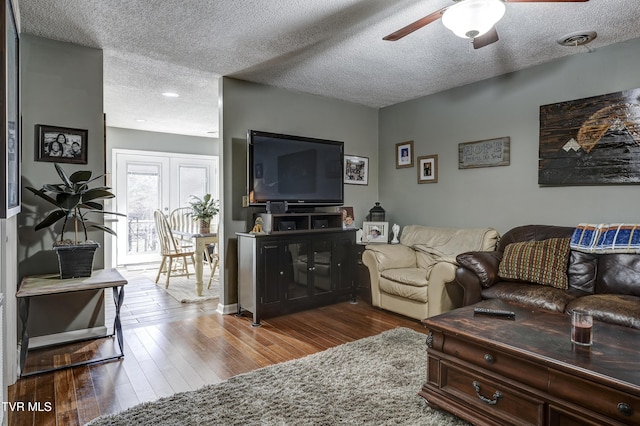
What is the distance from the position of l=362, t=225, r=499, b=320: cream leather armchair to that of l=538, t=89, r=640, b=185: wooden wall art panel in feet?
2.80

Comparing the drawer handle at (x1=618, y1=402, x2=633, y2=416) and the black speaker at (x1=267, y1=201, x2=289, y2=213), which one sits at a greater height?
the black speaker at (x1=267, y1=201, x2=289, y2=213)

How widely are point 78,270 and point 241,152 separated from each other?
186 cm

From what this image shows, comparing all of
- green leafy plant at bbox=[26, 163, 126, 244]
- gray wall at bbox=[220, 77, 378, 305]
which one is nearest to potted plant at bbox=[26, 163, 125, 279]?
green leafy plant at bbox=[26, 163, 126, 244]

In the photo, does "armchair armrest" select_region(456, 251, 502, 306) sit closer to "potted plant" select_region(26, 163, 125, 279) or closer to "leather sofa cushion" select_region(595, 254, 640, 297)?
"leather sofa cushion" select_region(595, 254, 640, 297)

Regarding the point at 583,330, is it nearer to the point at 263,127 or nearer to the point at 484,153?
the point at 484,153

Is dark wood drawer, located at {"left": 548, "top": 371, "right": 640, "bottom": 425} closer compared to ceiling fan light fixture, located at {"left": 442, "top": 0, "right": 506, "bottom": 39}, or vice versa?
dark wood drawer, located at {"left": 548, "top": 371, "right": 640, "bottom": 425}

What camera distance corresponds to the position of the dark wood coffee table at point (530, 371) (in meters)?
1.43

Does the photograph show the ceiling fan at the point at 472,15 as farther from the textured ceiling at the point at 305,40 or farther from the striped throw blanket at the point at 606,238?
the striped throw blanket at the point at 606,238

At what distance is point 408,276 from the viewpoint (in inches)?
142

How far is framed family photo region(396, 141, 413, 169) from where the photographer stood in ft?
15.6

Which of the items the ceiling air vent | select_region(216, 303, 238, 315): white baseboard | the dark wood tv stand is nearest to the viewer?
→ the ceiling air vent

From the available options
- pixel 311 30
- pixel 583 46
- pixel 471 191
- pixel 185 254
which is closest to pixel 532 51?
pixel 583 46

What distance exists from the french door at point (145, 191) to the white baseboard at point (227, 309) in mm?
3492

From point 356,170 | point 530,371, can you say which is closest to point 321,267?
point 356,170
